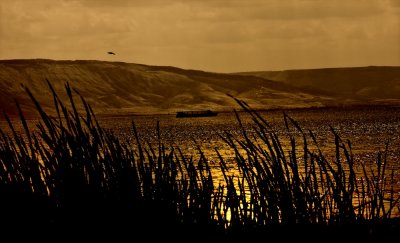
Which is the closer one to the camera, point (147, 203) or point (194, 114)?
point (147, 203)

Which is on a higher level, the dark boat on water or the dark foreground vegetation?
the dark foreground vegetation

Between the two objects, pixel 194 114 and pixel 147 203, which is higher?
pixel 147 203

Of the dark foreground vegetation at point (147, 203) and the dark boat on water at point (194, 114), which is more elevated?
the dark foreground vegetation at point (147, 203)

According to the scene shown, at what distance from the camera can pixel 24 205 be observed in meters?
12.2

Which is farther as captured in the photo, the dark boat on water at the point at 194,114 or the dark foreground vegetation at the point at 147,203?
the dark boat on water at the point at 194,114

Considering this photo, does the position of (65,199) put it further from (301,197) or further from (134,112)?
(134,112)

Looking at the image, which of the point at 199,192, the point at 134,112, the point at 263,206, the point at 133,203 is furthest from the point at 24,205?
the point at 134,112

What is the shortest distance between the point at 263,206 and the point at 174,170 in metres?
1.47

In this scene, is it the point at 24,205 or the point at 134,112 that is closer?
the point at 24,205

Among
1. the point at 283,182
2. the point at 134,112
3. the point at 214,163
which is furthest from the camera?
the point at 134,112

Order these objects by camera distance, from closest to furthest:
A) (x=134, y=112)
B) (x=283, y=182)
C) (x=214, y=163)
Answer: (x=283, y=182) < (x=214, y=163) < (x=134, y=112)

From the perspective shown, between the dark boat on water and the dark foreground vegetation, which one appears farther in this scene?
the dark boat on water

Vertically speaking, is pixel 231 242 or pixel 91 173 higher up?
pixel 91 173

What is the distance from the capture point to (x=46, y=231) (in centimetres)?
1199
